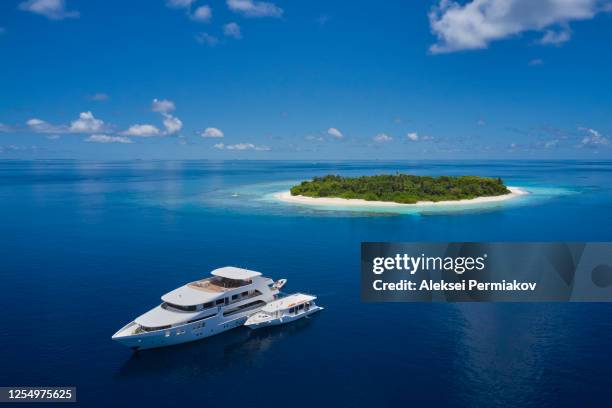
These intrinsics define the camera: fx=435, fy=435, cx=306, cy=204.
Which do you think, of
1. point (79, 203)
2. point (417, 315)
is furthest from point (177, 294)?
point (79, 203)

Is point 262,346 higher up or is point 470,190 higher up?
point 470,190

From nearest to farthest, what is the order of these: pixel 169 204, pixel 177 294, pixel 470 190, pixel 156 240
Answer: pixel 177 294
pixel 156 240
pixel 169 204
pixel 470 190

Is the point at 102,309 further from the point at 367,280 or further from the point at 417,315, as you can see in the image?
the point at 417,315

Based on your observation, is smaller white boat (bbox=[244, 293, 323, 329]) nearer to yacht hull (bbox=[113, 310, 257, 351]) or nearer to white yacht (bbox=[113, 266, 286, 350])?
white yacht (bbox=[113, 266, 286, 350])

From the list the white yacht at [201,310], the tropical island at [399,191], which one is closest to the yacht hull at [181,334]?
the white yacht at [201,310]

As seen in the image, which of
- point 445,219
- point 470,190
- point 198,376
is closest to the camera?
point 198,376

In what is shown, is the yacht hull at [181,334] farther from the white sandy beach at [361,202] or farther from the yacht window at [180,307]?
the white sandy beach at [361,202]

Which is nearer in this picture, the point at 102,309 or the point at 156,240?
the point at 102,309
